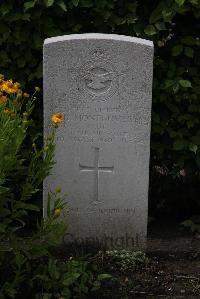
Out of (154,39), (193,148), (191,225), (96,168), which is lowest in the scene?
(191,225)

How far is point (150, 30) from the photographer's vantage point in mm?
4723

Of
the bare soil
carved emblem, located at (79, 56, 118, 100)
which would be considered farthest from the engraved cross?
the bare soil

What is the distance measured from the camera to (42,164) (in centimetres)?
362

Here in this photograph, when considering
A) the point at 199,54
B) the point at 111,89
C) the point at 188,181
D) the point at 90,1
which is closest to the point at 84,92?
the point at 111,89

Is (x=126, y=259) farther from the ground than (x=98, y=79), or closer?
closer

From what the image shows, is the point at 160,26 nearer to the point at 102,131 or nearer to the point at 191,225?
Result: the point at 102,131

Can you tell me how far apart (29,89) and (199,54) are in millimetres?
1326

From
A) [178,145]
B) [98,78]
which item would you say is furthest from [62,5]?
[178,145]

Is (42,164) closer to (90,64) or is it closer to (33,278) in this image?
(33,278)

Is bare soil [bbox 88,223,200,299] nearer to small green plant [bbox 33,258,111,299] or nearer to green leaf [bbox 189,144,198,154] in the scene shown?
small green plant [bbox 33,258,111,299]

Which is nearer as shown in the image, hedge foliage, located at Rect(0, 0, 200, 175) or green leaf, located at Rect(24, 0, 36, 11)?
green leaf, located at Rect(24, 0, 36, 11)

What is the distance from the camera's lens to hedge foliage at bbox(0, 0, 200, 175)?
4.71m

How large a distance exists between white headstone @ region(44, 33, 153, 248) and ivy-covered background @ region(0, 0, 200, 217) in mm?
434

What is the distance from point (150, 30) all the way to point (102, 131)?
0.85 meters
